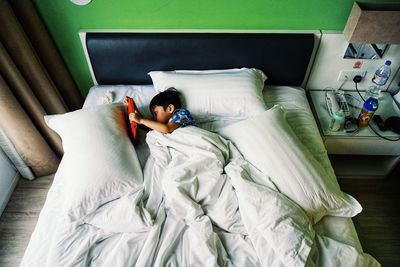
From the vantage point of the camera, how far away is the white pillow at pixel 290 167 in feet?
4.04

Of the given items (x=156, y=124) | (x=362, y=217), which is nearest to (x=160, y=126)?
(x=156, y=124)

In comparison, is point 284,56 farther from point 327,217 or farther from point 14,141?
point 14,141

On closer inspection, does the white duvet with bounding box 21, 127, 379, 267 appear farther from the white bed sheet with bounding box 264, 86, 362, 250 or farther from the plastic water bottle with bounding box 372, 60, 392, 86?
the plastic water bottle with bounding box 372, 60, 392, 86

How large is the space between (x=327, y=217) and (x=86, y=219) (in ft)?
3.59

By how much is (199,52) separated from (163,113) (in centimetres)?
46

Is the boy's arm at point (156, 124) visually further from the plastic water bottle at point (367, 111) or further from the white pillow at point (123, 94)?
the plastic water bottle at point (367, 111)

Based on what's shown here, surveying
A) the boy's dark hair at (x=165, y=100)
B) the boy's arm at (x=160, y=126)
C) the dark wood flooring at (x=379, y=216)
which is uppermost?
the boy's dark hair at (x=165, y=100)

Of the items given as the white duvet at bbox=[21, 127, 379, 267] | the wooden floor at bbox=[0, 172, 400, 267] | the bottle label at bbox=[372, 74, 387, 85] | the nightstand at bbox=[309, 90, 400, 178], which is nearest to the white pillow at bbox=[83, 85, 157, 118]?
the white duvet at bbox=[21, 127, 379, 267]

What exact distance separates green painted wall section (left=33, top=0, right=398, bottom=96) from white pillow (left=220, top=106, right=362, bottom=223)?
65 cm

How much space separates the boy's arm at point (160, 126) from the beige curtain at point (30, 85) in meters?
0.72

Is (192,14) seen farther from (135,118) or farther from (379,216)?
(379,216)

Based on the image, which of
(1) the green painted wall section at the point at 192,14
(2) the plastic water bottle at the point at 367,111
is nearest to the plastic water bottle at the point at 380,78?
(2) the plastic water bottle at the point at 367,111

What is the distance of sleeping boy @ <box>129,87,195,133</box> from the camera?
1.56m

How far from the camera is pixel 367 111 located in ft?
5.53
